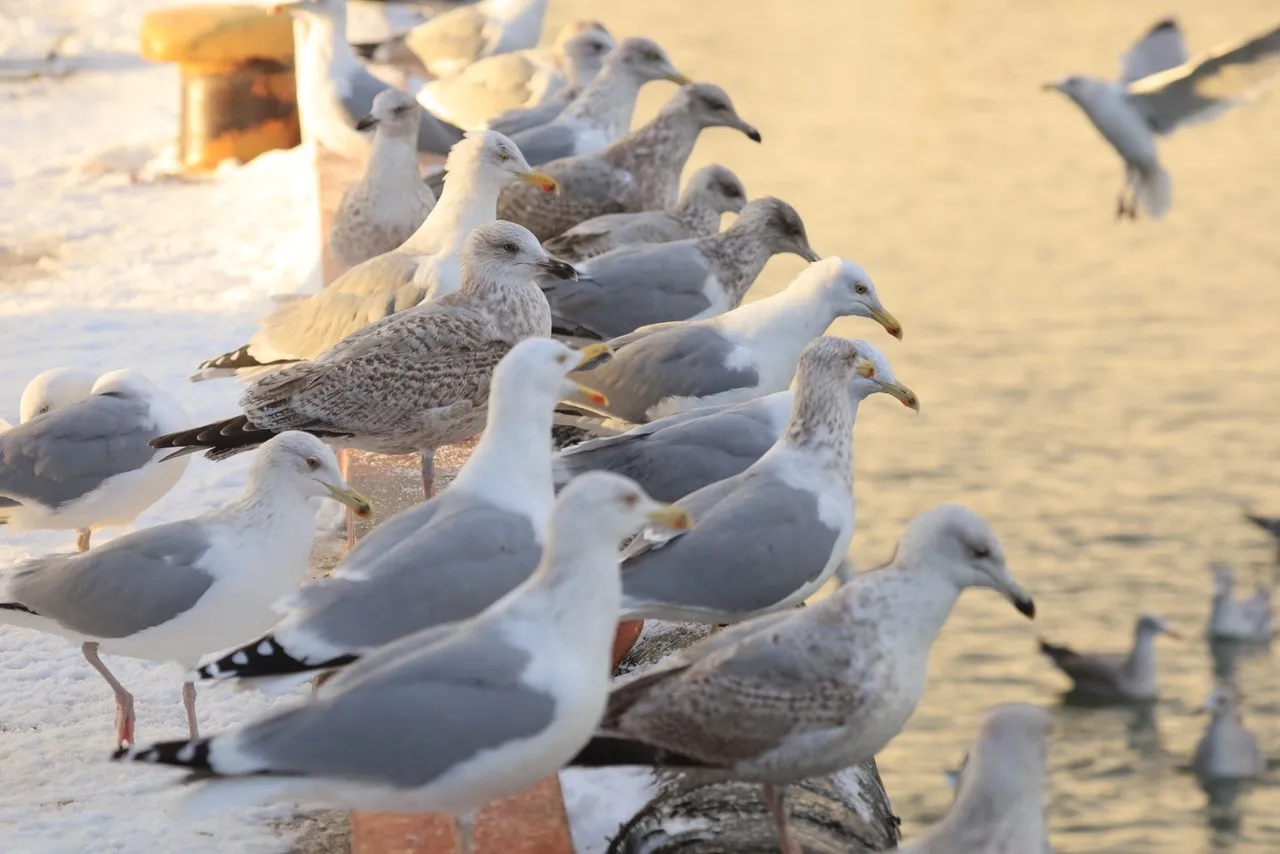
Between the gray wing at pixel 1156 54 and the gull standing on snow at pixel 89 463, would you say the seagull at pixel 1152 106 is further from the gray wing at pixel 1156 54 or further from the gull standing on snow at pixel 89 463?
the gull standing on snow at pixel 89 463

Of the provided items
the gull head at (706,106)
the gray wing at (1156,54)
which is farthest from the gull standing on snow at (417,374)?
the gray wing at (1156,54)

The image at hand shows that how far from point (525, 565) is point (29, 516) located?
191 centimetres

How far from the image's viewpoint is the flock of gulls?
3.20 metres

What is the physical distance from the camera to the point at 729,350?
18.1 ft

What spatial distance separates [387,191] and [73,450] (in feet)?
7.98

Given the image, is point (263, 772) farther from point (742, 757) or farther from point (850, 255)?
point (850, 255)

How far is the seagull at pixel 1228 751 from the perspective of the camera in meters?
8.87

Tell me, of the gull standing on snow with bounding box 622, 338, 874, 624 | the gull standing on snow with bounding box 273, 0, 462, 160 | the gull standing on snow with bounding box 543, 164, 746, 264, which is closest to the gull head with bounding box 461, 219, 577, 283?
→ the gull standing on snow with bounding box 622, 338, 874, 624

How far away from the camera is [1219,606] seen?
10.2 meters

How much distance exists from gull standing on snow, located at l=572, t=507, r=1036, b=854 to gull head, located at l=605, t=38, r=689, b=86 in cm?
515

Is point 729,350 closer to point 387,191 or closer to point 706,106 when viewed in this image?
point 387,191

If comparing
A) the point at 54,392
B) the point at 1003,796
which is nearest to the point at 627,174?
the point at 54,392

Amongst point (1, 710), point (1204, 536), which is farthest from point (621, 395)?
point (1204, 536)

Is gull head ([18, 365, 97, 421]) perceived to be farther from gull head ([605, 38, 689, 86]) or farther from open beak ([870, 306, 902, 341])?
gull head ([605, 38, 689, 86])
